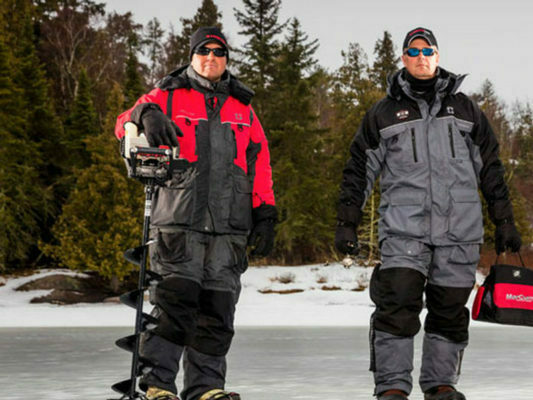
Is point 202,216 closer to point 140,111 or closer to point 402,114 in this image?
point 140,111

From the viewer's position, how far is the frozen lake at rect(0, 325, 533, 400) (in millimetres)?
5020

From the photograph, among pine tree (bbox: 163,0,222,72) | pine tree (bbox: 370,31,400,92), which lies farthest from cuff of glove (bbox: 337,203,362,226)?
pine tree (bbox: 370,31,400,92)

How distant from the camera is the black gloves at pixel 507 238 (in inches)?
164

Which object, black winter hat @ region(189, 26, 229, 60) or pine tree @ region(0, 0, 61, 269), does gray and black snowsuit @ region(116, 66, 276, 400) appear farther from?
pine tree @ region(0, 0, 61, 269)

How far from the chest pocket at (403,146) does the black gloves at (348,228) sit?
33 cm

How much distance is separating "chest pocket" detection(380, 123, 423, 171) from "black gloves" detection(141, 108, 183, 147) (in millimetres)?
1214

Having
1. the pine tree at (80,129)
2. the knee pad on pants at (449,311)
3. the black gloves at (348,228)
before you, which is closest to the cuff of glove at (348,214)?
the black gloves at (348,228)

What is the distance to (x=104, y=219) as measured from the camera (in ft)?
75.5

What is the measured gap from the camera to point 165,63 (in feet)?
139

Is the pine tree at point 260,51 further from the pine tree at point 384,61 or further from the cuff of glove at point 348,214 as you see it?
the cuff of glove at point 348,214

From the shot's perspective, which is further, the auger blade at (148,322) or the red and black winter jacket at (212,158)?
the red and black winter jacket at (212,158)

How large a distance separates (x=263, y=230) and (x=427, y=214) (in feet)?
3.01

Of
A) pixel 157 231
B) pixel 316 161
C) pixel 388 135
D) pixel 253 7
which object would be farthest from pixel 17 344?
pixel 253 7

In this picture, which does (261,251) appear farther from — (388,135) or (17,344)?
(17,344)
